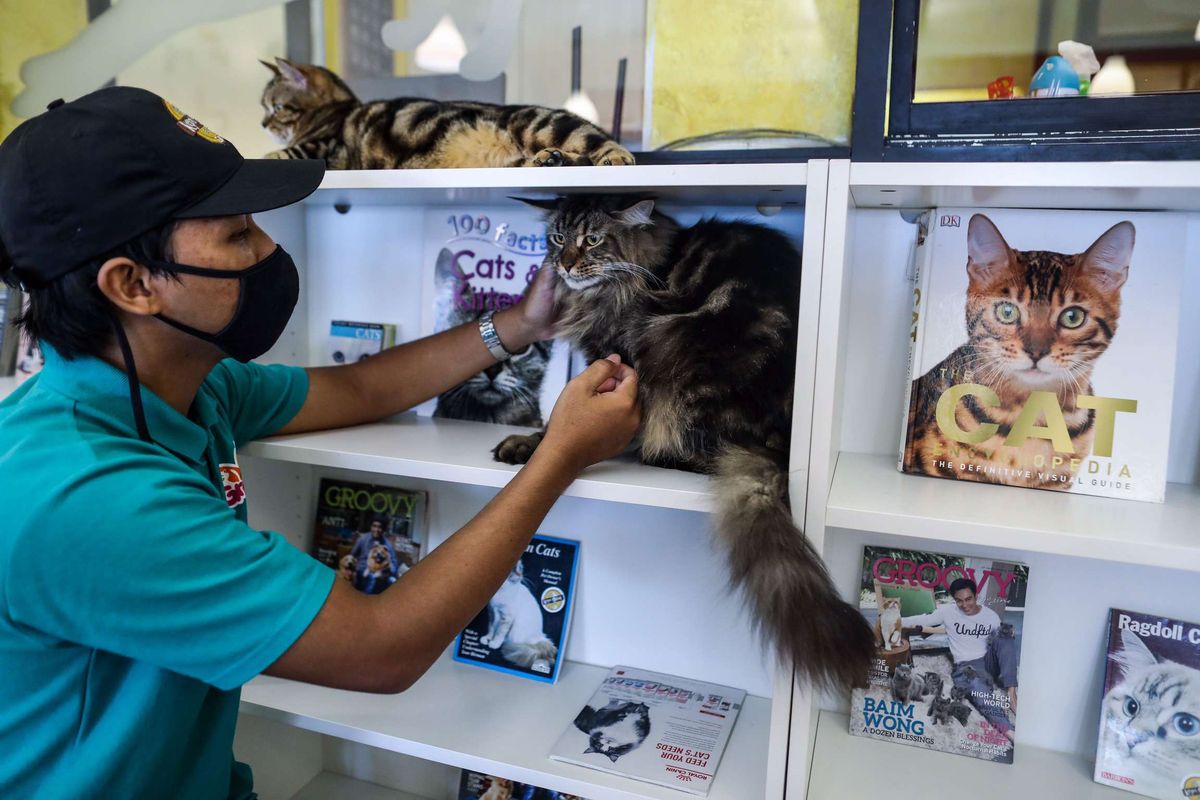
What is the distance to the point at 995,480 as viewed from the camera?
42.5 inches

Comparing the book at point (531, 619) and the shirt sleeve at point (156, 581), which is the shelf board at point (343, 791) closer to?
the book at point (531, 619)

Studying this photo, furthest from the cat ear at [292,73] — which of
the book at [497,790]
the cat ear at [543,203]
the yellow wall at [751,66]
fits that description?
the book at [497,790]

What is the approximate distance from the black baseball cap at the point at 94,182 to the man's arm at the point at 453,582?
47cm

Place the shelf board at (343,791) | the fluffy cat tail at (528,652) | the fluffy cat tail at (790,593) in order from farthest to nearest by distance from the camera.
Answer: the shelf board at (343,791) < the fluffy cat tail at (528,652) < the fluffy cat tail at (790,593)

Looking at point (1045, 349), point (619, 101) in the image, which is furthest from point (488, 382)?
point (1045, 349)

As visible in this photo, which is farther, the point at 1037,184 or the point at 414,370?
the point at 414,370

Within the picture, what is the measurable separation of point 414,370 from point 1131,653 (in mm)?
→ 1222

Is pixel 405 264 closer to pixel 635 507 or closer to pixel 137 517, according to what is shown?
pixel 635 507

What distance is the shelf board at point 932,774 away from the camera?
1122 mm

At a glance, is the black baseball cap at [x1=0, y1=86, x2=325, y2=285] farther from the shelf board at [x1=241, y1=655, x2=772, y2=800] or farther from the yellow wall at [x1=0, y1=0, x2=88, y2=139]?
the yellow wall at [x1=0, y1=0, x2=88, y2=139]

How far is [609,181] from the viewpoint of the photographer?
38.6 inches

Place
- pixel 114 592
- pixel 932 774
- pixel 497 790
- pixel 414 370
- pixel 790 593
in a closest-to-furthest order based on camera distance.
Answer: pixel 114 592
pixel 790 593
pixel 932 774
pixel 414 370
pixel 497 790

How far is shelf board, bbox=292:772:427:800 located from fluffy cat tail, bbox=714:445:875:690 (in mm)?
1130

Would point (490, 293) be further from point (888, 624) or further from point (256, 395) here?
point (888, 624)
